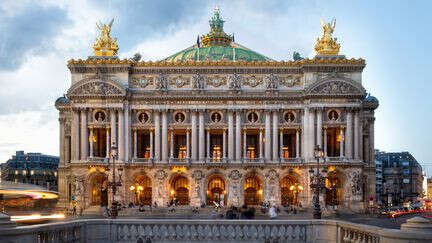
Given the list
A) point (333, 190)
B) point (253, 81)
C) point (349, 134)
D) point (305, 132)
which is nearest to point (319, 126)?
point (305, 132)

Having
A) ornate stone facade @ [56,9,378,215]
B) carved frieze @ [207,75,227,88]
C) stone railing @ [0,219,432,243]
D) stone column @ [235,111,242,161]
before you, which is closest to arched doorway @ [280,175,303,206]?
ornate stone facade @ [56,9,378,215]

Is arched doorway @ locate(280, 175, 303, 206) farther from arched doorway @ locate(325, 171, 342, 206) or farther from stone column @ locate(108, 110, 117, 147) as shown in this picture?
stone column @ locate(108, 110, 117, 147)

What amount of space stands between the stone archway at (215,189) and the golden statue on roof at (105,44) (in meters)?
22.4

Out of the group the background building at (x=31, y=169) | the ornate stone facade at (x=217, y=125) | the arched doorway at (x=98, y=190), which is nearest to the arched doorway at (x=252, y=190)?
the ornate stone facade at (x=217, y=125)

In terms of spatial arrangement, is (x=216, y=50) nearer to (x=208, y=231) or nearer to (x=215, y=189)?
(x=215, y=189)

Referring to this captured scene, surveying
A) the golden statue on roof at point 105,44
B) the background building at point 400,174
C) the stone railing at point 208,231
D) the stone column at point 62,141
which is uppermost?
the golden statue on roof at point 105,44

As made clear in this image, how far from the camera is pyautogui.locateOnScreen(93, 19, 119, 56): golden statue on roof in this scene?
9075 cm

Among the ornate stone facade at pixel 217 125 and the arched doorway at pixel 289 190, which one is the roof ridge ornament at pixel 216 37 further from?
the arched doorway at pixel 289 190

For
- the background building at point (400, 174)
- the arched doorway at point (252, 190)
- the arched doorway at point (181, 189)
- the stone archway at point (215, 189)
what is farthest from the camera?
the background building at point (400, 174)

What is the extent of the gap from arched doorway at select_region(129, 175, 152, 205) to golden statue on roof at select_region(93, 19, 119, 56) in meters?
18.0

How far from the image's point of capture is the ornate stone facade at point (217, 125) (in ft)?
285

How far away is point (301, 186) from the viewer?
86.8 metres

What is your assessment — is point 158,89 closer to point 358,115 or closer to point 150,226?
point 358,115

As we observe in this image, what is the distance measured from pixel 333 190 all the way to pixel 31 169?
12001 centimetres
